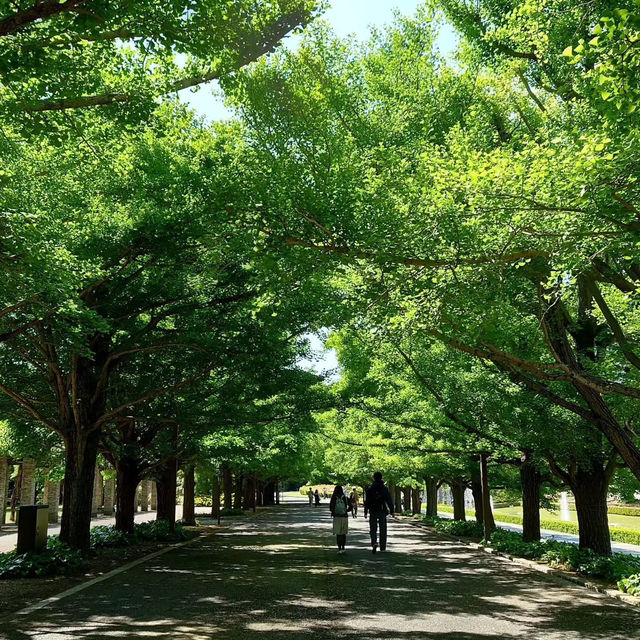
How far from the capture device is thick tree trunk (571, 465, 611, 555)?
14.2m

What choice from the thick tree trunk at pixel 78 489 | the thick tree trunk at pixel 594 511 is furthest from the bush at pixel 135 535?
the thick tree trunk at pixel 594 511

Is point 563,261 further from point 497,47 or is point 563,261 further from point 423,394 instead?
point 423,394

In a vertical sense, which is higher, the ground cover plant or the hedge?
the ground cover plant

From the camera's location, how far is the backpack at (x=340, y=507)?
58.2 feet

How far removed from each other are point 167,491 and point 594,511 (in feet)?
50.9

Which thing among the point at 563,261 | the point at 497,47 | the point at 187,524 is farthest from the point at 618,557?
the point at 187,524

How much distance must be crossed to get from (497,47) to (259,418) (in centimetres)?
1273

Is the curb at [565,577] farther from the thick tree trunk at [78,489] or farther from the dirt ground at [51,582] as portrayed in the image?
the thick tree trunk at [78,489]

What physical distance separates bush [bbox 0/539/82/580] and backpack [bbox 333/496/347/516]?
7128 mm

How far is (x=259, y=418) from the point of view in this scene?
64.0 ft

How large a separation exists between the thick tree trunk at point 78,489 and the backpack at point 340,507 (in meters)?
6.52

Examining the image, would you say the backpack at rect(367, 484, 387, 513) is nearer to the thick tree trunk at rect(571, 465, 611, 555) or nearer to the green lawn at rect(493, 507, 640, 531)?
the thick tree trunk at rect(571, 465, 611, 555)

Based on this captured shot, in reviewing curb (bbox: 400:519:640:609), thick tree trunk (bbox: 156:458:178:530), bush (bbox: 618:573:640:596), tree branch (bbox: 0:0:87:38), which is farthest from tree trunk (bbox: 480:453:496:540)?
tree branch (bbox: 0:0:87:38)

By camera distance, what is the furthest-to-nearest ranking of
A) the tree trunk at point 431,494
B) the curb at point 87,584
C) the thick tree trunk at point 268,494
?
the thick tree trunk at point 268,494, the tree trunk at point 431,494, the curb at point 87,584
